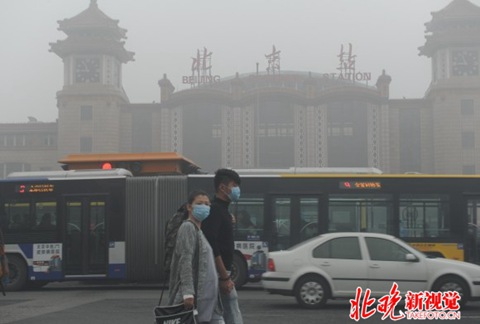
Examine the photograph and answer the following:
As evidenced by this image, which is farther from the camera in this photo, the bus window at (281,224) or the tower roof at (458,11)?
the tower roof at (458,11)

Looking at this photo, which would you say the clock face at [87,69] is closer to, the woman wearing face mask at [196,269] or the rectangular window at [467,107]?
the rectangular window at [467,107]

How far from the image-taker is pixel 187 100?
78.1 meters

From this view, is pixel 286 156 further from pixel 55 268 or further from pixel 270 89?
pixel 55 268

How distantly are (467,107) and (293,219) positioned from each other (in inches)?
2581

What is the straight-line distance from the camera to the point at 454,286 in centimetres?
1141

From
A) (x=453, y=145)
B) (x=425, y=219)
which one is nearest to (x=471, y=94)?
(x=453, y=145)

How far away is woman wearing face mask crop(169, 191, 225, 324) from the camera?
18.3 feet

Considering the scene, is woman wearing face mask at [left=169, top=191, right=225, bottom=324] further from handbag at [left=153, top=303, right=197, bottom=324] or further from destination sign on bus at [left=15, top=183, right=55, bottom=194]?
destination sign on bus at [left=15, top=183, right=55, bottom=194]

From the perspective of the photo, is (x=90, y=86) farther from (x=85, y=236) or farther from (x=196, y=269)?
(x=196, y=269)

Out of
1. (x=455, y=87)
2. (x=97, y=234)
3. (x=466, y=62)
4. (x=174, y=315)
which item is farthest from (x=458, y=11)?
(x=174, y=315)

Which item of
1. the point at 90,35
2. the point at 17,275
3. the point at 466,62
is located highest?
the point at 90,35

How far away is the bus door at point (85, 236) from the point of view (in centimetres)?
1586

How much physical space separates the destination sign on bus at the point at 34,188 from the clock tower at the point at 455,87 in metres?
63.8
